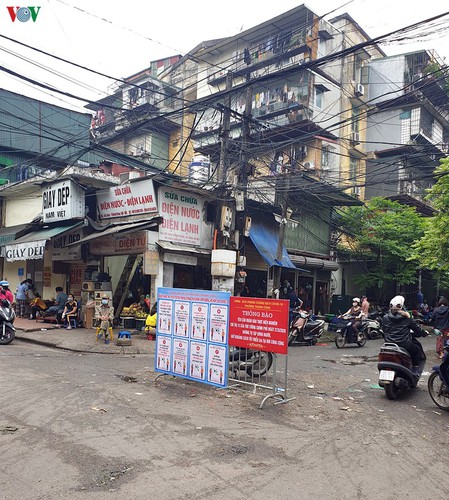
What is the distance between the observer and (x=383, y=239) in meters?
21.8

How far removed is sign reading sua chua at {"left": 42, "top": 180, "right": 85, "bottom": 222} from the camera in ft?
50.5

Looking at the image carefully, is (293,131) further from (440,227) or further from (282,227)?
(440,227)

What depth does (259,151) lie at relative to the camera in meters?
16.3

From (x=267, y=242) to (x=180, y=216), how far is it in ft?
14.8

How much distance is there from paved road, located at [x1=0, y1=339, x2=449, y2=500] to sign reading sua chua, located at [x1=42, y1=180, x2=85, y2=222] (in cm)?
790

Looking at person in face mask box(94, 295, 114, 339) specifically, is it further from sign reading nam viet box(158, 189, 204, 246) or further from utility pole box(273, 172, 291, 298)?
utility pole box(273, 172, 291, 298)

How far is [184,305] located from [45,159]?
1855 cm

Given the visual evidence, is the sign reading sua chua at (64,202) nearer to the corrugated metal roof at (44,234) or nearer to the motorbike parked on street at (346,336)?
the corrugated metal roof at (44,234)

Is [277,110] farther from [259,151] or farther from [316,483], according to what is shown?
[316,483]

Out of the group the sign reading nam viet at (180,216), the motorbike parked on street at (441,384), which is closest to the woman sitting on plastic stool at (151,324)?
the sign reading nam viet at (180,216)

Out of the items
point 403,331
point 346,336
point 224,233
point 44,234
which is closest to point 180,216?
point 224,233

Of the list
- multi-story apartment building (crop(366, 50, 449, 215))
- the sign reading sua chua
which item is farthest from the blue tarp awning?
multi-story apartment building (crop(366, 50, 449, 215))

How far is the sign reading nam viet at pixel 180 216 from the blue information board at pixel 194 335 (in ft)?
23.2

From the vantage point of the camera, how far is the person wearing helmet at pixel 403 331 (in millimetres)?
7500
